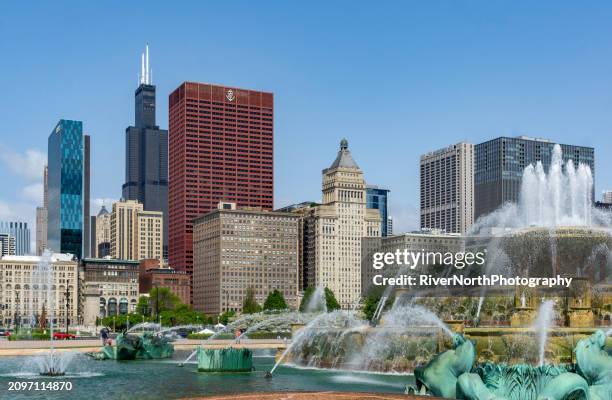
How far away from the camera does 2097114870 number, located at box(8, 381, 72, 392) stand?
3748 cm

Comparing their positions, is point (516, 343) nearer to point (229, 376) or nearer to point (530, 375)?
point (229, 376)

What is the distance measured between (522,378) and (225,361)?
1058 inches

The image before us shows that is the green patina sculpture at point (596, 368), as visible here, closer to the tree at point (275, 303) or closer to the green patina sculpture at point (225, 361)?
the green patina sculpture at point (225, 361)

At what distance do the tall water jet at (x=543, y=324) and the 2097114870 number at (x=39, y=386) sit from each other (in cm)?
1919

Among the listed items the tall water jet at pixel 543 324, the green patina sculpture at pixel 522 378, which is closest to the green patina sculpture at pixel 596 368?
the green patina sculpture at pixel 522 378

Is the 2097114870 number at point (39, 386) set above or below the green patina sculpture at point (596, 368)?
below

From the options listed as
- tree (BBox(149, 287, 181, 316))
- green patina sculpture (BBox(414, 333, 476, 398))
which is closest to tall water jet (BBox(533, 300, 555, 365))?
green patina sculpture (BBox(414, 333, 476, 398))

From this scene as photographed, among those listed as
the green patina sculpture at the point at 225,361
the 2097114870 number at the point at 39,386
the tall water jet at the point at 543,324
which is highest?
the tall water jet at the point at 543,324

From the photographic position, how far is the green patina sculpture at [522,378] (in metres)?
18.5

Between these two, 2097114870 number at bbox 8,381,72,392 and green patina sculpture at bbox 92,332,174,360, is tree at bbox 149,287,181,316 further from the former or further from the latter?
2097114870 number at bbox 8,381,72,392

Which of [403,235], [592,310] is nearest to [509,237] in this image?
[592,310]

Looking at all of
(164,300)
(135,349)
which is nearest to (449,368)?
(135,349)

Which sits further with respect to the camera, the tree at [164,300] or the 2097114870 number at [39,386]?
the tree at [164,300]

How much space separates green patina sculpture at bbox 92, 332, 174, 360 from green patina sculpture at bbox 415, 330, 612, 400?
41283 millimetres
